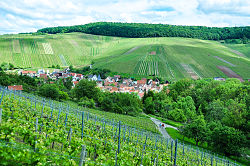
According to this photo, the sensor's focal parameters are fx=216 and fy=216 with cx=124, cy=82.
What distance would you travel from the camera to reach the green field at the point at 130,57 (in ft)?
310

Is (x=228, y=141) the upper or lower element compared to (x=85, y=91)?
lower

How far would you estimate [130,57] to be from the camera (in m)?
109

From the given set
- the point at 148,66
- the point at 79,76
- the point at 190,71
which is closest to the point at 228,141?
the point at 190,71

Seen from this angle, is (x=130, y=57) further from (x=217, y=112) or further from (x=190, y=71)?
(x=217, y=112)

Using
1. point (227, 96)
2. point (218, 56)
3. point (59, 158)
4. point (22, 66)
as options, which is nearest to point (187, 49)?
point (218, 56)

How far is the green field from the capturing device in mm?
94562

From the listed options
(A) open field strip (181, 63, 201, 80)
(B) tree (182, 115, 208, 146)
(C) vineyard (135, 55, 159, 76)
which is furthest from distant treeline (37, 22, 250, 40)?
(B) tree (182, 115, 208, 146)

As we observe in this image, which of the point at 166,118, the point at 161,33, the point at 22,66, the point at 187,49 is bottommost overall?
the point at 166,118

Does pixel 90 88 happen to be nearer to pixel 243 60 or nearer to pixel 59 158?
pixel 59 158

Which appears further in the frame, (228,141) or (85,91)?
(85,91)

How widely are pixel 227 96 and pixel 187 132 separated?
92.3 feet

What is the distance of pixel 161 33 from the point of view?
16450 cm

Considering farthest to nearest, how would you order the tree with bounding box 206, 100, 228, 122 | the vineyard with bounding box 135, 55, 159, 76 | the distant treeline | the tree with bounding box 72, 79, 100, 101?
1. the distant treeline
2. the vineyard with bounding box 135, 55, 159, 76
3. the tree with bounding box 72, 79, 100, 101
4. the tree with bounding box 206, 100, 228, 122

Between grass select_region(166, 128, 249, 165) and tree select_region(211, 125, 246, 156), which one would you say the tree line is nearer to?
tree select_region(211, 125, 246, 156)
